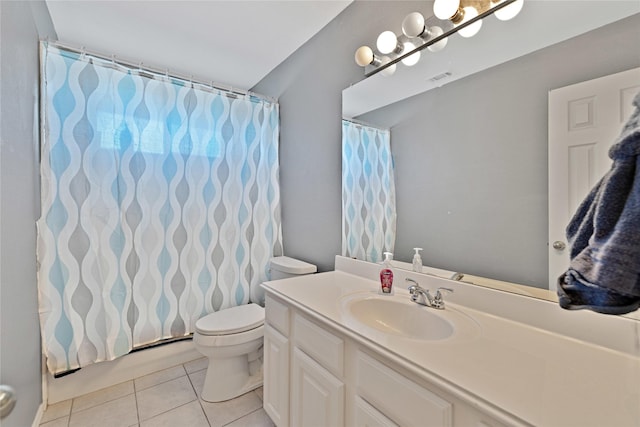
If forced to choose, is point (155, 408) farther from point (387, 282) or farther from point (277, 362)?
point (387, 282)

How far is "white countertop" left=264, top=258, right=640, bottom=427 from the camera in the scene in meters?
0.52

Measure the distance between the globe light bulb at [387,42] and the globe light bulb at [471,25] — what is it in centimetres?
31

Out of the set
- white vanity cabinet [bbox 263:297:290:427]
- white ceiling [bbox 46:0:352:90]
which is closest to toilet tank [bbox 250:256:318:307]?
white vanity cabinet [bbox 263:297:290:427]

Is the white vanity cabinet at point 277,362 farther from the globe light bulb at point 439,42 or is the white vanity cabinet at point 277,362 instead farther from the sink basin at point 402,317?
the globe light bulb at point 439,42

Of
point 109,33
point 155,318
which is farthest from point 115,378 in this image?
point 109,33

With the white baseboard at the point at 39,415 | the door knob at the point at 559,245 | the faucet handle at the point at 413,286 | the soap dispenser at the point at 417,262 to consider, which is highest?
the door knob at the point at 559,245

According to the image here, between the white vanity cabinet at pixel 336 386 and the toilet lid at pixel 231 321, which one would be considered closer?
the white vanity cabinet at pixel 336 386

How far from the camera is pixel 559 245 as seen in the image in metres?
0.87

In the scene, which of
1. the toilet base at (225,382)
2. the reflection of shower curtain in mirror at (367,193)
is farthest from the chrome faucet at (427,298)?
the toilet base at (225,382)

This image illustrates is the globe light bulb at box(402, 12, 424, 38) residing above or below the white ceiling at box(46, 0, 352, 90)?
below

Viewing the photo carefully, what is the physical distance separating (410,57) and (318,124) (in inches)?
29.5

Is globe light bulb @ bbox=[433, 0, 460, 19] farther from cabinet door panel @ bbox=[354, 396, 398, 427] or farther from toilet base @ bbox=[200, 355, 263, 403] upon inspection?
toilet base @ bbox=[200, 355, 263, 403]

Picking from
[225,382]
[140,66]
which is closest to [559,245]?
[225,382]

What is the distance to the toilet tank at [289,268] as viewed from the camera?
178 cm
